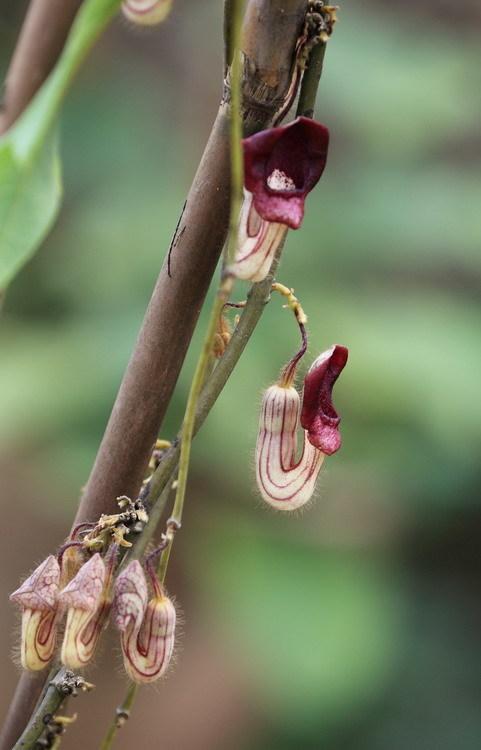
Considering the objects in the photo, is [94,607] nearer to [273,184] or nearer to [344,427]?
[273,184]

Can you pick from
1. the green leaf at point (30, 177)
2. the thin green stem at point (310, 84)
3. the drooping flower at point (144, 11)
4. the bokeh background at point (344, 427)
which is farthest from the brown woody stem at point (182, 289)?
the bokeh background at point (344, 427)

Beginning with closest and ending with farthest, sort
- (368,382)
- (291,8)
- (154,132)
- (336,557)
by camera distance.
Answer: (291,8), (368,382), (336,557), (154,132)

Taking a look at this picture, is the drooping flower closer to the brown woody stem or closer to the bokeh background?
the brown woody stem

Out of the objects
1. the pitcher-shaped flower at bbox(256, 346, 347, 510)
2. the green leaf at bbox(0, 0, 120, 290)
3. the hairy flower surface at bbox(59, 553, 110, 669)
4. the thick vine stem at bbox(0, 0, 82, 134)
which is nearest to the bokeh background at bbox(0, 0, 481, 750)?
the thick vine stem at bbox(0, 0, 82, 134)

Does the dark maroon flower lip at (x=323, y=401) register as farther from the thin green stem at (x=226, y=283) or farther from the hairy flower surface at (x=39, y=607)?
the hairy flower surface at (x=39, y=607)

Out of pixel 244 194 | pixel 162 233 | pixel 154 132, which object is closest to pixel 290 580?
pixel 162 233

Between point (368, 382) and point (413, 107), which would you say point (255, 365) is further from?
point (413, 107)
